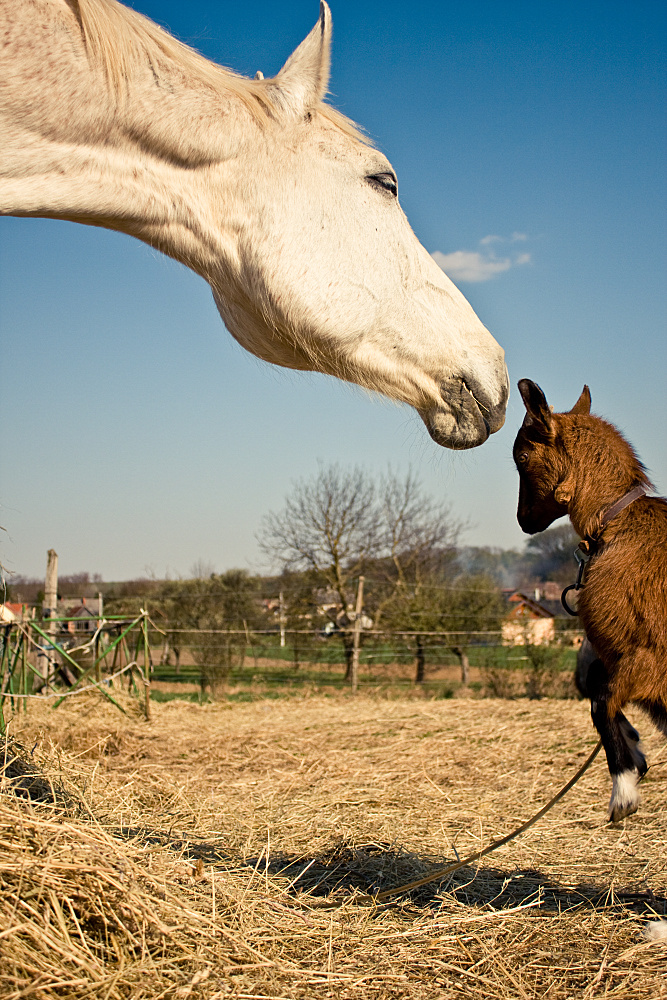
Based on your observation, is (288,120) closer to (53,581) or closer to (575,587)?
(575,587)

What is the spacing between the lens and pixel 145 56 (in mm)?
1792

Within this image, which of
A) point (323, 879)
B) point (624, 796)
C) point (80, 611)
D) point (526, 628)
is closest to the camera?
point (624, 796)

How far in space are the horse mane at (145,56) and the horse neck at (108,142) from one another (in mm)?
22

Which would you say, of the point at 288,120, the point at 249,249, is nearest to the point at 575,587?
the point at 249,249

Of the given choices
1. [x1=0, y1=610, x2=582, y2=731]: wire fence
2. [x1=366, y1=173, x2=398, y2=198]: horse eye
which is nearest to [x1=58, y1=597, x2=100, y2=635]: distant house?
[x1=0, y1=610, x2=582, y2=731]: wire fence

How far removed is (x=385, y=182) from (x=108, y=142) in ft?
2.73

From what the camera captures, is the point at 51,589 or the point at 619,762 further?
the point at 51,589

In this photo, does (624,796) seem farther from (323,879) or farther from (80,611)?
(80,611)

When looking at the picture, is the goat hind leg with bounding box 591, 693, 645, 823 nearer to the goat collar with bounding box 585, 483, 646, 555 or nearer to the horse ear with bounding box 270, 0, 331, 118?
the goat collar with bounding box 585, 483, 646, 555

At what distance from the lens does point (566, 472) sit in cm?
291

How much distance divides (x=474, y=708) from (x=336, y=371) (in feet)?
30.0

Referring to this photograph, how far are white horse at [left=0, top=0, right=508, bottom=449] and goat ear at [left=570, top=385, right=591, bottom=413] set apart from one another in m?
1.18

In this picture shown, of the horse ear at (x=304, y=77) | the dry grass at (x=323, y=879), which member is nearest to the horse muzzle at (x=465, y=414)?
the horse ear at (x=304, y=77)

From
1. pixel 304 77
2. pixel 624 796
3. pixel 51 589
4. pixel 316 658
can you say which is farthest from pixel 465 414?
pixel 316 658
